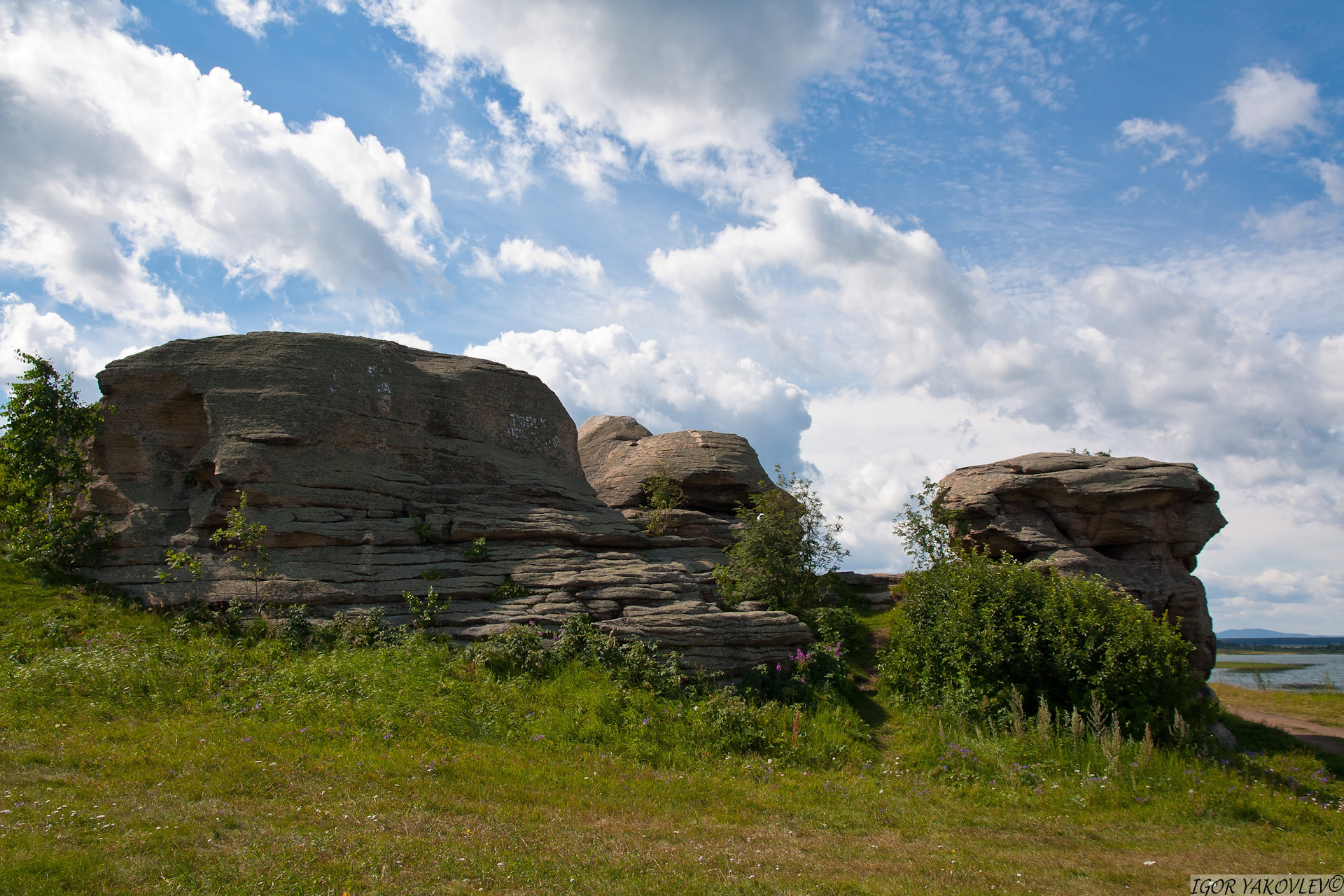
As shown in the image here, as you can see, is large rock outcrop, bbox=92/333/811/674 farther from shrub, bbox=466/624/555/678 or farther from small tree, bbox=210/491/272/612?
shrub, bbox=466/624/555/678

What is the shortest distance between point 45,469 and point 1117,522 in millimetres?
30305

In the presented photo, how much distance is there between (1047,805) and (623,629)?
27.7 feet

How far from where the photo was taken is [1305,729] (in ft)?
78.4

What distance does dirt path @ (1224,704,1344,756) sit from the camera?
2126cm

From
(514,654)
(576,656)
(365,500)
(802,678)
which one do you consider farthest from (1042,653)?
(365,500)

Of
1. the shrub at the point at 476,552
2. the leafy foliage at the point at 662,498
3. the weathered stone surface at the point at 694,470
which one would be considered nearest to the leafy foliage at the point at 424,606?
the shrub at the point at 476,552

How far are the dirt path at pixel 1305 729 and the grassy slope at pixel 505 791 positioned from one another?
24.8 ft

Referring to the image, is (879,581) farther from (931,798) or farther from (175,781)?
(175,781)

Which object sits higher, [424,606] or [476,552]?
[476,552]

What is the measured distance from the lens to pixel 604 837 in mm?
8867

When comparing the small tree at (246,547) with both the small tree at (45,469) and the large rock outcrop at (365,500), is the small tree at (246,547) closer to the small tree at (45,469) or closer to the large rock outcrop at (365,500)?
A: the large rock outcrop at (365,500)

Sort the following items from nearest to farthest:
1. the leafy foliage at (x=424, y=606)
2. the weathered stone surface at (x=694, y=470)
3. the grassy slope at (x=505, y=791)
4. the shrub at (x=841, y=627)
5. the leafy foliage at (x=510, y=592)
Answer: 1. the grassy slope at (x=505, y=791)
2. the leafy foliage at (x=424, y=606)
3. the leafy foliage at (x=510, y=592)
4. the shrub at (x=841, y=627)
5. the weathered stone surface at (x=694, y=470)

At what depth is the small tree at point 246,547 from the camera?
1620 centimetres

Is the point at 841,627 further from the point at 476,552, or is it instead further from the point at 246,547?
the point at 246,547
